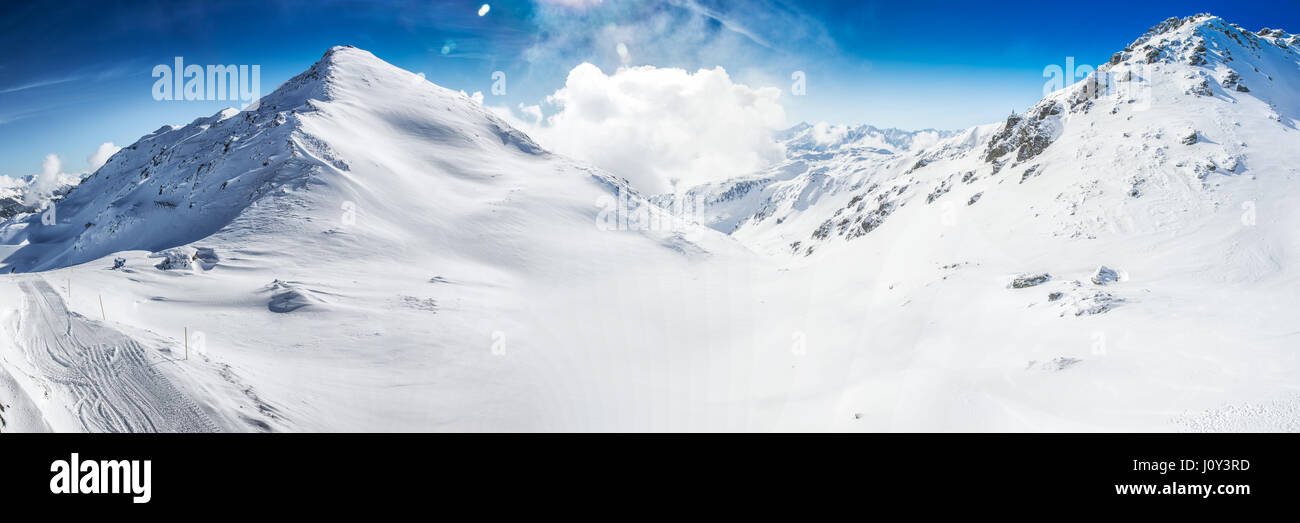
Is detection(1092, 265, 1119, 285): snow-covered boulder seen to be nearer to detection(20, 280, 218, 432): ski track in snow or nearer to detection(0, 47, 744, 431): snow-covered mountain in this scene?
detection(0, 47, 744, 431): snow-covered mountain

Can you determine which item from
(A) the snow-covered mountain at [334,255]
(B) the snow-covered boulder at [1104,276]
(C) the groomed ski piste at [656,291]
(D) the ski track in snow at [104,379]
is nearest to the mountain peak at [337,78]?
(A) the snow-covered mountain at [334,255]

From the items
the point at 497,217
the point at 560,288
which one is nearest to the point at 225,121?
the point at 497,217

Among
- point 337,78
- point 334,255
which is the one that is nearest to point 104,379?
point 334,255

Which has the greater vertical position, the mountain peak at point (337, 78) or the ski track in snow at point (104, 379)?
the mountain peak at point (337, 78)

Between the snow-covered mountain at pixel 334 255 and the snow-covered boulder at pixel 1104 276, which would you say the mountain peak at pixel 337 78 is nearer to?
the snow-covered mountain at pixel 334 255

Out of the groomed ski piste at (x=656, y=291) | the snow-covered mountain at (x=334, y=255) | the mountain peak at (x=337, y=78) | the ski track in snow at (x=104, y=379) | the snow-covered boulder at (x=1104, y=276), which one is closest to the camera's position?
the ski track in snow at (x=104, y=379)

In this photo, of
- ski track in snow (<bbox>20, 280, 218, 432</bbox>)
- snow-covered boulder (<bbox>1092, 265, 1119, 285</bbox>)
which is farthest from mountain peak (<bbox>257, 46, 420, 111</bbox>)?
snow-covered boulder (<bbox>1092, 265, 1119, 285</bbox>)

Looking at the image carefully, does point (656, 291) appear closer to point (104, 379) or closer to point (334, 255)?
point (334, 255)
